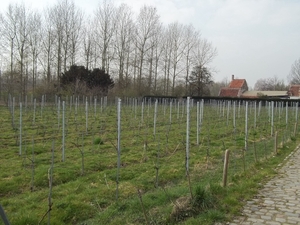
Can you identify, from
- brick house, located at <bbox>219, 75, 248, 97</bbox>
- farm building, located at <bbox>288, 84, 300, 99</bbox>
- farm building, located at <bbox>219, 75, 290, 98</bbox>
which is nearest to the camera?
farm building, located at <bbox>219, 75, 290, 98</bbox>

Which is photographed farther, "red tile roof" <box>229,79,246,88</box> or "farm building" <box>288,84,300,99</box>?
"red tile roof" <box>229,79,246,88</box>

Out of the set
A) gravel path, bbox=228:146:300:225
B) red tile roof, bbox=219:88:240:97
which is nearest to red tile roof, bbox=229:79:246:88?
red tile roof, bbox=219:88:240:97

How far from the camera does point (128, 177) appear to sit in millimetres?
5762

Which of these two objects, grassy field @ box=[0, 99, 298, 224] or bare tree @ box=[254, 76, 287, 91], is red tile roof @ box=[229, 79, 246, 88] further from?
grassy field @ box=[0, 99, 298, 224]

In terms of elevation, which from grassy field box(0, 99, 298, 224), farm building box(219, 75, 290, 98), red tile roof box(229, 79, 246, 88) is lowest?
grassy field box(0, 99, 298, 224)

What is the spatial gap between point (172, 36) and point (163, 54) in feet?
11.9

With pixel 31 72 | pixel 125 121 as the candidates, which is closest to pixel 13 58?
pixel 31 72

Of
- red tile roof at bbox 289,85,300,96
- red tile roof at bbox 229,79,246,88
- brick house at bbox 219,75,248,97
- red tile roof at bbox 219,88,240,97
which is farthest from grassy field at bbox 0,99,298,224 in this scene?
red tile roof at bbox 289,85,300,96

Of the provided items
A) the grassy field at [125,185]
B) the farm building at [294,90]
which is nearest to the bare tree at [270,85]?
the farm building at [294,90]

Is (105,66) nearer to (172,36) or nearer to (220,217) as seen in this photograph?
(172,36)

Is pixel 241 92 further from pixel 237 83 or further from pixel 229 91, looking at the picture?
pixel 229 91

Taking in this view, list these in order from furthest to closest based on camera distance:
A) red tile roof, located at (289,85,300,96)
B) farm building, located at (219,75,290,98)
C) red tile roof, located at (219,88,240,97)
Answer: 1. red tile roof, located at (219,88,240,97)
2. red tile roof, located at (289,85,300,96)
3. farm building, located at (219,75,290,98)

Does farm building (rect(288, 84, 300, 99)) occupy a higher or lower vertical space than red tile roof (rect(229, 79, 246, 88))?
lower

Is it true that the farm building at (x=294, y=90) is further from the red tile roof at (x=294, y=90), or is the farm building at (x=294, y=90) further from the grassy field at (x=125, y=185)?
the grassy field at (x=125, y=185)
